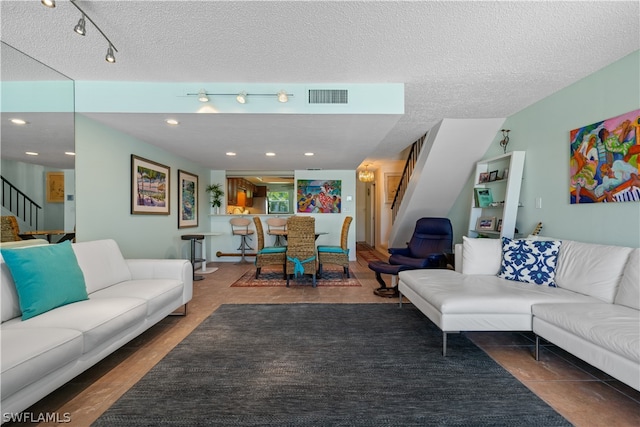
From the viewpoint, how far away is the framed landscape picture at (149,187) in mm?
3896

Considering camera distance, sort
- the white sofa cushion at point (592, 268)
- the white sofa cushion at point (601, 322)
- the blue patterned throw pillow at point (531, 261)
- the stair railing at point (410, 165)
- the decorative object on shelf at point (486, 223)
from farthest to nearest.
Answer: the stair railing at point (410, 165)
the decorative object on shelf at point (486, 223)
the blue patterned throw pillow at point (531, 261)
the white sofa cushion at point (592, 268)
the white sofa cushion at point (601, 322)

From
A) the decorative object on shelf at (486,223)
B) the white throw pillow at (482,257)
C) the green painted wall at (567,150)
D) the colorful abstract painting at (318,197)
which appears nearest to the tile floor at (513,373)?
the white throw pillow at (482,257)

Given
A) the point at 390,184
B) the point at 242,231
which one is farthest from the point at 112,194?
the point at 390,184

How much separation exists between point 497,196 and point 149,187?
535 cm

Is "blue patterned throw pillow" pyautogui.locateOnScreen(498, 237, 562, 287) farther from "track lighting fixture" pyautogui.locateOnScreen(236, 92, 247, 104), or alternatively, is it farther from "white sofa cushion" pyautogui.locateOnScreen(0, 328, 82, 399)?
"white sofa cushion" pyautogui.locateOnScreen(0, 328, 82, 399)

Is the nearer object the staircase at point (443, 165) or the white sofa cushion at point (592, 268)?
the white sofa cushion at point (592, 268)

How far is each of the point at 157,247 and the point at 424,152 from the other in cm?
468

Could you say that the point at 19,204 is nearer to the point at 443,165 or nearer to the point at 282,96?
the point at 282,96

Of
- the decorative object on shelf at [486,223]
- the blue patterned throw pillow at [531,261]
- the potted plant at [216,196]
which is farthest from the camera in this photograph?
the potted plant at [216,196]

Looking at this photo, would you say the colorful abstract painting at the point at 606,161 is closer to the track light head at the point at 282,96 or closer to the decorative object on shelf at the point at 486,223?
the decorative object on shelf at the point at 486,223

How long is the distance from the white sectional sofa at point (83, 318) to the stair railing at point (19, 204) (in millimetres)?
409

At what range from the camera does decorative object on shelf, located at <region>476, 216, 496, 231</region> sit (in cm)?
389

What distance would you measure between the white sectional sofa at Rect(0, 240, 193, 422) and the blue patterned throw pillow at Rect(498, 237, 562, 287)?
134 inches

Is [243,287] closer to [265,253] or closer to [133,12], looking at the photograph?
[265,253]
